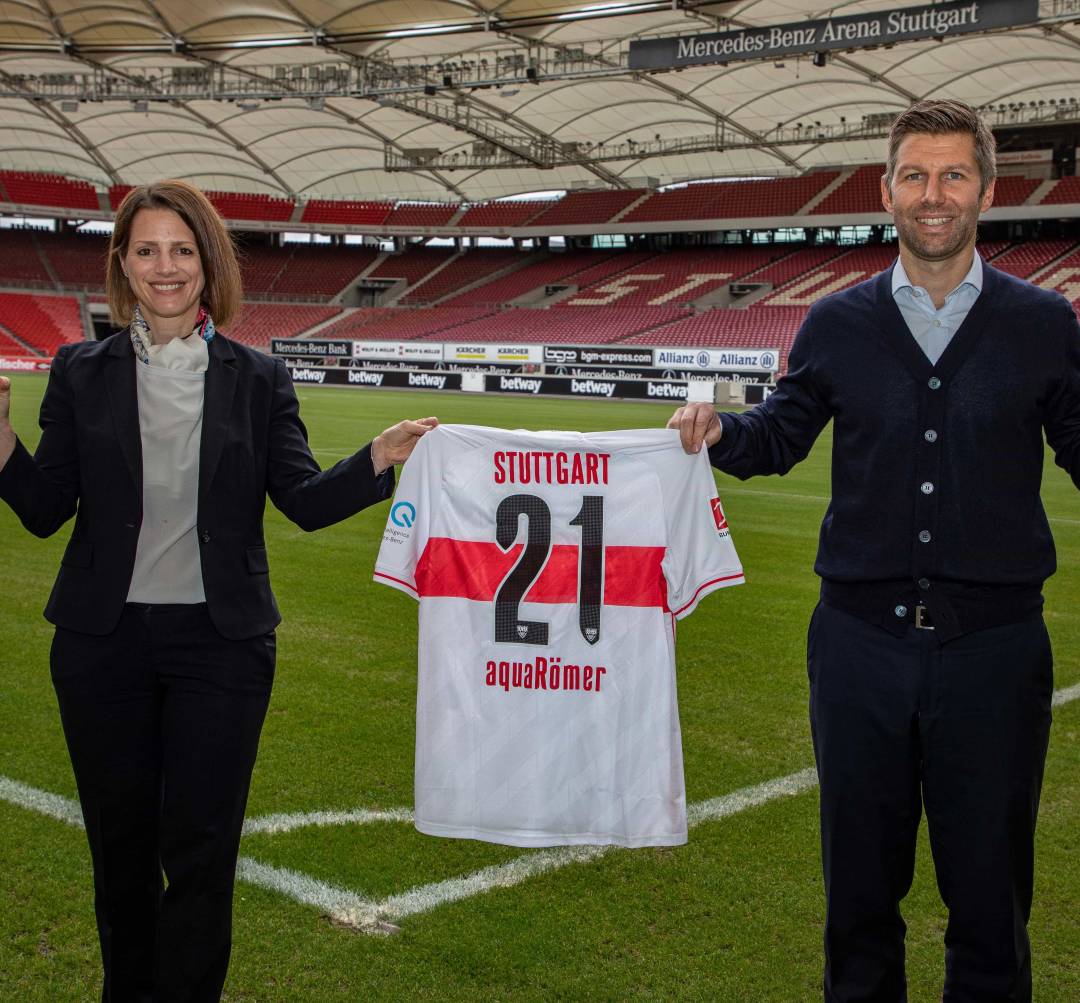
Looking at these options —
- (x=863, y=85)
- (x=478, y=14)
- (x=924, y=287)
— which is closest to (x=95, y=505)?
(x=924, y=287)

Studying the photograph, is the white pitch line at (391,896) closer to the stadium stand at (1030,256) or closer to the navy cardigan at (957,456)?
the navy cardigan at (957,456)

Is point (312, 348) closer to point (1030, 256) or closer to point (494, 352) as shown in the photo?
point (494, 352)

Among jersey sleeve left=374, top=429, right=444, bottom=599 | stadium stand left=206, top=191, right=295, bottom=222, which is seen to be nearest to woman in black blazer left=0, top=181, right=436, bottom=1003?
jersey sleeve left=374, top=429, right=444, bottom=599

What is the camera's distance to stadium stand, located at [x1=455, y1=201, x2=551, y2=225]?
55.8 metres

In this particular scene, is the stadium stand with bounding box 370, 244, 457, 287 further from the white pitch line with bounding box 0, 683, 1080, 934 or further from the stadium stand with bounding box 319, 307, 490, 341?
the white pitch line with bounding box 0, 683, 1080, 934

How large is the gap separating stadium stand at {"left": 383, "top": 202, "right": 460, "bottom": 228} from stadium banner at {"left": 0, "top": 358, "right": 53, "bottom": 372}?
63.7 ft

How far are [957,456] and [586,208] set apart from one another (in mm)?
54446

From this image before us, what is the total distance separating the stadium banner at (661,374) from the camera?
31859 millimetres

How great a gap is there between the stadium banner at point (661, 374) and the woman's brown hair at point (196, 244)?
29170mm

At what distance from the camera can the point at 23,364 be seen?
44.2m

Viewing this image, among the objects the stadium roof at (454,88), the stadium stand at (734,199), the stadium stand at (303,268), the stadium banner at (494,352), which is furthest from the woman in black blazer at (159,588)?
the stadium stand at (303,268)

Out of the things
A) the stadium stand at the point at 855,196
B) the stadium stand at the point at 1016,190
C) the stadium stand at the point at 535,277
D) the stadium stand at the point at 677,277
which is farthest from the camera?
the stadium stand at the point at 535,277

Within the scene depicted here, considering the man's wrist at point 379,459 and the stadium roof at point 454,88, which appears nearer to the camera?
the man's wrist at point 379,459

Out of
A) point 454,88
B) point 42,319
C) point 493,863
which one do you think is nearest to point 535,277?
point 454,88
